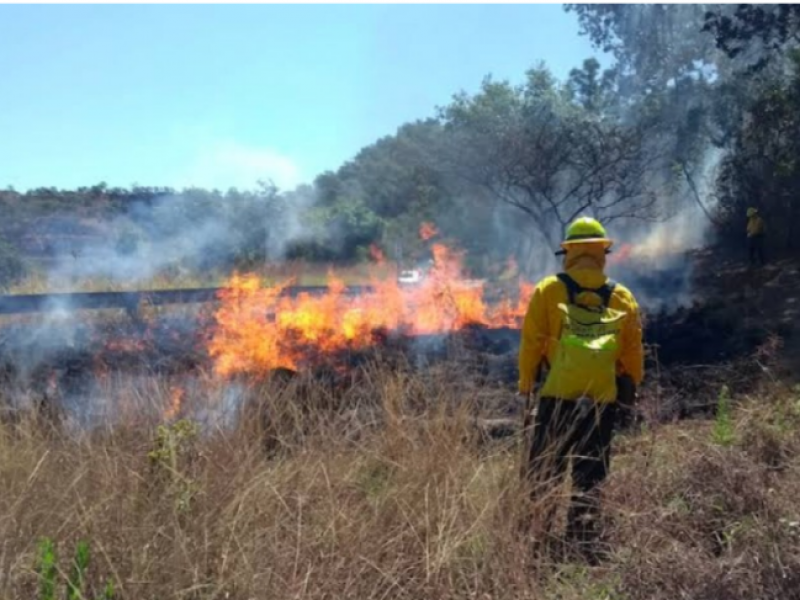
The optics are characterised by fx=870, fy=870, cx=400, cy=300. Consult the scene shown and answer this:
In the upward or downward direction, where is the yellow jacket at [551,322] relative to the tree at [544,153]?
downward

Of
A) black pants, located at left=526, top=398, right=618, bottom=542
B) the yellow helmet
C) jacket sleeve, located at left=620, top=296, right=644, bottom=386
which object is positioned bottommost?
black pants, located at left=526, top=398, right=618, bottom=542

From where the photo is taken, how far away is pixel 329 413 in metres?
5.54

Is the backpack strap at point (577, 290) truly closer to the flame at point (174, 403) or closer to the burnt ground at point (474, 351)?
the flame at point (174, 403)

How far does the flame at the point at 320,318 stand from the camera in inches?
489

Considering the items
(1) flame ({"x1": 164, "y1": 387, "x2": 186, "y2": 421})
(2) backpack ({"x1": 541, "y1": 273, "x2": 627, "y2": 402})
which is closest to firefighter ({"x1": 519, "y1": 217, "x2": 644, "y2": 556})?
(2) backpack ({"x1": 541, "y1": 273, "x2": 627, "y2": 402})

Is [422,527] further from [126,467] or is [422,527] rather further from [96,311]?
[96,311]

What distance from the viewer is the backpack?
5.01 meters

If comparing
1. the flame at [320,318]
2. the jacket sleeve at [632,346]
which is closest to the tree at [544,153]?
the flame at [320,318]

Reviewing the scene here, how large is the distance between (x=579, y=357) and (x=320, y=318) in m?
9.30

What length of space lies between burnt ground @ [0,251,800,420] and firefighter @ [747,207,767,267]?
384cm

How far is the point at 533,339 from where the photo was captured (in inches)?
206

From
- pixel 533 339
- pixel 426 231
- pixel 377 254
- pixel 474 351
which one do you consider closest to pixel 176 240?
A: pixel 377 254

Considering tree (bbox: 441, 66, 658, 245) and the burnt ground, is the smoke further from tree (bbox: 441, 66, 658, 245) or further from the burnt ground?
tree (bbox: 441, 66, 658, 245)

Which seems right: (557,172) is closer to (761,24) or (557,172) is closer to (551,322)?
(761,24)
